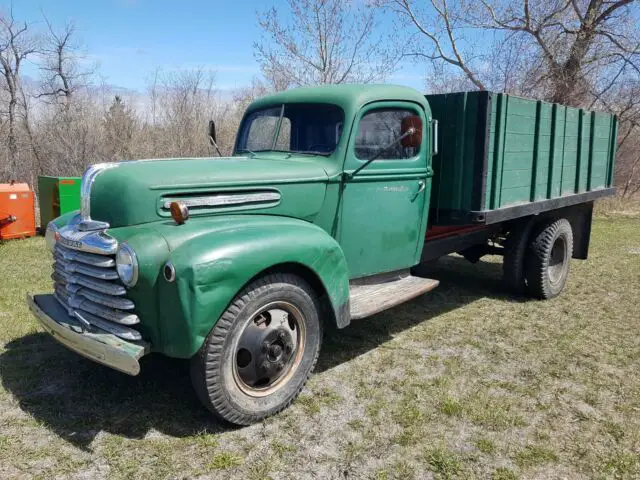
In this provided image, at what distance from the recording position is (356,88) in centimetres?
397

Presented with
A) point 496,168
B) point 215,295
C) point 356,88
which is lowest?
point 215,295

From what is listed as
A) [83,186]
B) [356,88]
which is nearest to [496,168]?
[356,88]

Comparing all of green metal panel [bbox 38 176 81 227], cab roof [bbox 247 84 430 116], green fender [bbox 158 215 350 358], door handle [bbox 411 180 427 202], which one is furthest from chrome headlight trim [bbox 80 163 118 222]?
green metal panel [bbox 38 176 81 227]

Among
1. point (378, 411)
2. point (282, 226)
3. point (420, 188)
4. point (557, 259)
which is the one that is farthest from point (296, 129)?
point (557, 259)

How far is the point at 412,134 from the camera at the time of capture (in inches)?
152

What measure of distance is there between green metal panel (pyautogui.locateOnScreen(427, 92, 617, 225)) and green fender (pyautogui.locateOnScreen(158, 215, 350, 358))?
1.82m

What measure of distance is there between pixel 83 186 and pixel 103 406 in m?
1.30

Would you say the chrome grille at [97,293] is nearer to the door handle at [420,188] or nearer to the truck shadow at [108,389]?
the truck shadow at [108,389]

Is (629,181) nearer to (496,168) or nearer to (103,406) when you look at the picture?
(496,168)

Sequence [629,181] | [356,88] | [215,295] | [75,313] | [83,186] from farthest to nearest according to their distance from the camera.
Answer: [629,181] → [356,88] → [83,186] → [75,313] → [215,295]

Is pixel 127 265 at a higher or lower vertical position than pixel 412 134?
lower

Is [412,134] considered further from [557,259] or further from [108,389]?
[557,259]

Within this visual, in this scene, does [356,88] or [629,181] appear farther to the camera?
[629,181]

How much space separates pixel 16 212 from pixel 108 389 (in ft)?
19.0
